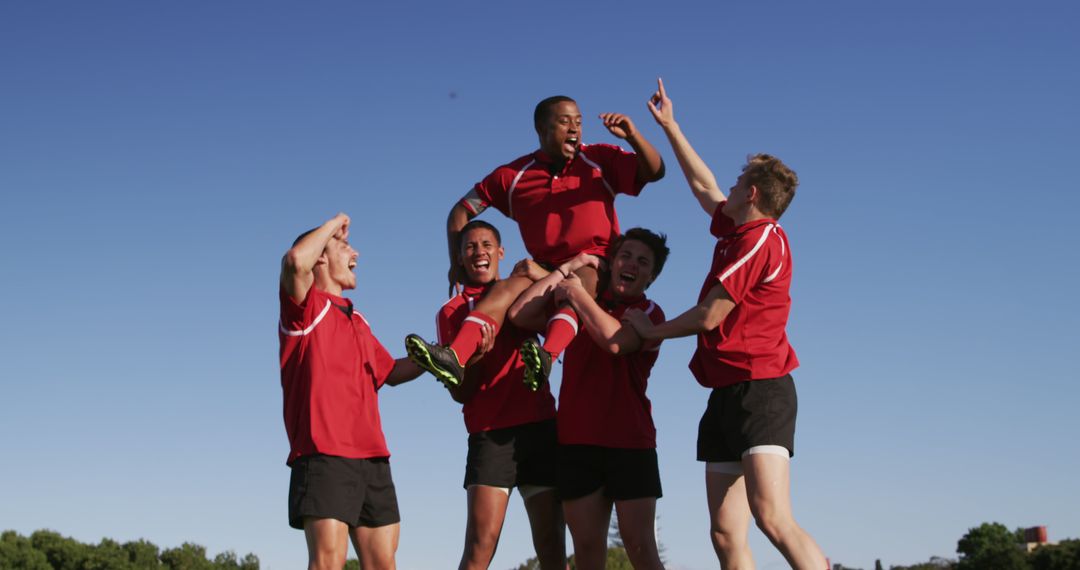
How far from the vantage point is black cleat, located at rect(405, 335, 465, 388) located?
732 cm

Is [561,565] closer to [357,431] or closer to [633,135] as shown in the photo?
[357,431]

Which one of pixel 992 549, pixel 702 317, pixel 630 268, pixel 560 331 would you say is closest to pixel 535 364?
pixel 560 331

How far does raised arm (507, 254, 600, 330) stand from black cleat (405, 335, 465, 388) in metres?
0.70

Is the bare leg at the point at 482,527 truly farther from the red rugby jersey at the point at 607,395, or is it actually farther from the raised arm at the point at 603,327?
the raised arm at the point at 603,327

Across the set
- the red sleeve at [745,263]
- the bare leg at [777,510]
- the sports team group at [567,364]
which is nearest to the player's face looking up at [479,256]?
the sports team group at [567,364]

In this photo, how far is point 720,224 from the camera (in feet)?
25.6

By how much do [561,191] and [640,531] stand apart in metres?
2.73

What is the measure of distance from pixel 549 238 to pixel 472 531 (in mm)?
2338

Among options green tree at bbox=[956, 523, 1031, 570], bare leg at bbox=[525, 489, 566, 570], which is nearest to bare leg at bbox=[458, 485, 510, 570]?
bare leg at bbox=[525, 489, 566, 570]

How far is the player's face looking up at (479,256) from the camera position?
840cm

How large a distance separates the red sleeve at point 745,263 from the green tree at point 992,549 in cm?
6111

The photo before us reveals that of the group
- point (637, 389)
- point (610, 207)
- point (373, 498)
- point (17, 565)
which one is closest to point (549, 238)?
point (610, 207)

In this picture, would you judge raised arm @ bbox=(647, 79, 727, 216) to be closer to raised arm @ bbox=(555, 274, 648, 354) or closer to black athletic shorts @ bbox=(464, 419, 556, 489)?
raised arm @ bbox=(555, 274, 648, 354)

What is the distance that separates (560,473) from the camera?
303 inches
